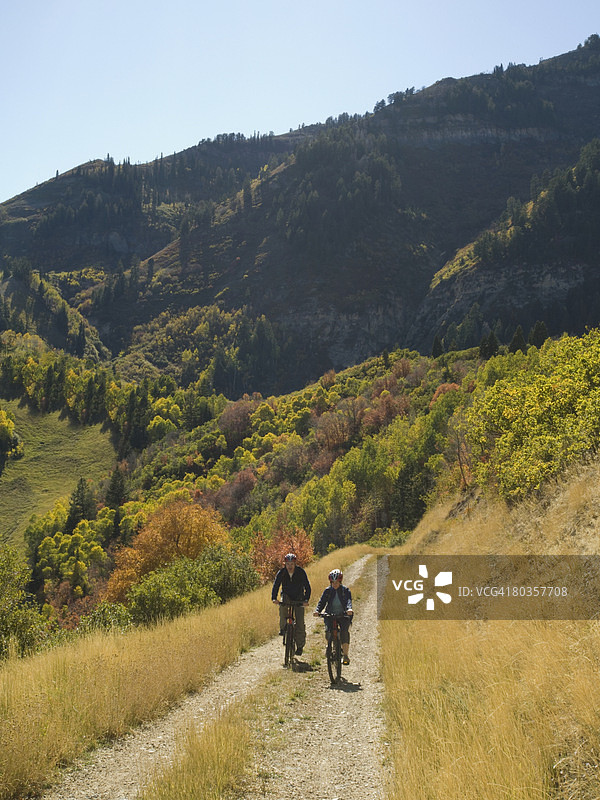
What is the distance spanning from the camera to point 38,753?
6.30 metres

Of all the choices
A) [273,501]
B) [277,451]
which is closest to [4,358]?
[277,451]

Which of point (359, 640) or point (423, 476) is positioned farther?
point (423, 476)

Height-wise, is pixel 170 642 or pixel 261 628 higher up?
pixel 170 642

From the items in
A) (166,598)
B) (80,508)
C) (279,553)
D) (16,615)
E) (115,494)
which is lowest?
(80,508)

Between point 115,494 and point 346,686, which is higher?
point 346,686

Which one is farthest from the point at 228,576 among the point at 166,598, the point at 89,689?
the point at 89,689

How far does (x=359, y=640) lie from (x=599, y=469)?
899cm

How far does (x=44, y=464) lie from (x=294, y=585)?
502ft

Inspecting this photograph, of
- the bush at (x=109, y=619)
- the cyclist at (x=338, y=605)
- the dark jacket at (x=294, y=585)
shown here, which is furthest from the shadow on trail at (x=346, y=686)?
the bush at (x=109, y=619)

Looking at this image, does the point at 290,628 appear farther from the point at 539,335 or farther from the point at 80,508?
the point at 539,335

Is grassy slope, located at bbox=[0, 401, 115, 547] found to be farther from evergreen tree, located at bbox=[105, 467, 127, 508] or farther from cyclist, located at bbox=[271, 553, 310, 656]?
cyclist, located at bbox=[271, 553, 310, 656]

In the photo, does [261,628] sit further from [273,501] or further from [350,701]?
[273,501]

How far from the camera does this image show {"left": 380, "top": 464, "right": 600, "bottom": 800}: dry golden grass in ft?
17.8

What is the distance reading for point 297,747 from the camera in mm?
7426
